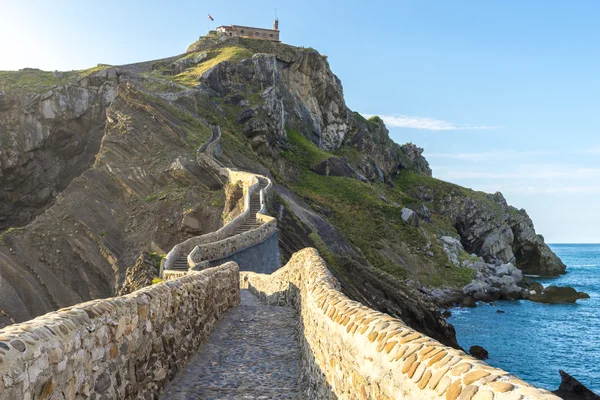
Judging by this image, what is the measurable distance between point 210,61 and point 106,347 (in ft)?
298

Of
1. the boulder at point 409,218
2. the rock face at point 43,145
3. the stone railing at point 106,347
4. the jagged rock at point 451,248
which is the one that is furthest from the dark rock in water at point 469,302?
the rock face at point 43,145

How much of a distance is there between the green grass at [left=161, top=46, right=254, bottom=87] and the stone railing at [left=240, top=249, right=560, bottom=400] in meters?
74.4

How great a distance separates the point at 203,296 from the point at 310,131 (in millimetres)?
81053

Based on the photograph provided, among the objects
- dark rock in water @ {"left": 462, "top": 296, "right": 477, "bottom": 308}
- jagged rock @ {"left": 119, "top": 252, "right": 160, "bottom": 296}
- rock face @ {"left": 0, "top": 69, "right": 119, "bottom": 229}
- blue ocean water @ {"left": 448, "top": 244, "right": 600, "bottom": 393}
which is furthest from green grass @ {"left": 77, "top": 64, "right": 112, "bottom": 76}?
blue ocean water @ {"left": 448, "top": 244, "right": 600, "bottom": 393}

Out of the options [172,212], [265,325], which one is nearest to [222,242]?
[265,325]

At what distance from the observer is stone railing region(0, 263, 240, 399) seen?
5125 mm

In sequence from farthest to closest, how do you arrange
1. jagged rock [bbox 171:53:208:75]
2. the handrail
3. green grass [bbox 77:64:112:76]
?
jagged rock [bbox 171:53:208:75]
green grass [bbox 77:64:112:76]
the handrail

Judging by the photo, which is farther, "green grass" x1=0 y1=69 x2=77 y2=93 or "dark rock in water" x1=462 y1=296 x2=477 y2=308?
"green grass" x1=0 y1=69 x2=77 y2=93

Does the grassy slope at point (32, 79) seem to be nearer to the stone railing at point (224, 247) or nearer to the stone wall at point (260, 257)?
the stone wall at point (260, 257)

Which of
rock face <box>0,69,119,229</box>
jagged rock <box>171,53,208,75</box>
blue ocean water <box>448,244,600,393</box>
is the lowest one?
blue ocean water <box>448,244,600,393</box>

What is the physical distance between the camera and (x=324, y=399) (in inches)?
306

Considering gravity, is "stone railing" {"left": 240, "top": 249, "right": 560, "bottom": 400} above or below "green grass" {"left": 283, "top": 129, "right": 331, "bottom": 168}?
below

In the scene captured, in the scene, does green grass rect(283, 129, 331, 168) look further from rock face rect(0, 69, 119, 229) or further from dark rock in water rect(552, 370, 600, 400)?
dark rock in water rect(552, 370, 600, 400)

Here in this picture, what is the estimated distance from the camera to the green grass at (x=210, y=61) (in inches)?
3221
